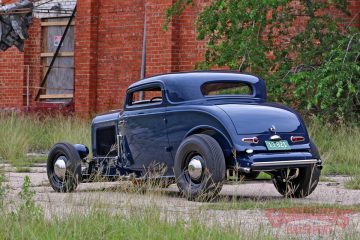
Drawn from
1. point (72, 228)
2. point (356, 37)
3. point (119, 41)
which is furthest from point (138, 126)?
point (119, 41)

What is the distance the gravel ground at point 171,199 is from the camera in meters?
7.91

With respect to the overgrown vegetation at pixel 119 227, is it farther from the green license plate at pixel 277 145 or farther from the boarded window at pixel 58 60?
the boarded window at pixel 58 60

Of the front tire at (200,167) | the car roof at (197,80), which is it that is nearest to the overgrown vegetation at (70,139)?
the car roof at (197,80)

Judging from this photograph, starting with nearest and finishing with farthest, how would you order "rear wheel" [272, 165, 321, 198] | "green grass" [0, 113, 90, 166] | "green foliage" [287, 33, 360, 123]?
"rear wheel" [272, 165, 321, 198] < "green foliage" [287, 33, 360, 123] < "green grass" [0, 113, 90, 166]

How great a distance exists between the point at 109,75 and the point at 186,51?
282cm

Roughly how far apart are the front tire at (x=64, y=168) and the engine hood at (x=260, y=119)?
2098mm

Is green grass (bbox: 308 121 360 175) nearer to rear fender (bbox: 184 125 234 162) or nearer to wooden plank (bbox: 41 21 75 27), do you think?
rear fender (bbox: 184 125 234 162)

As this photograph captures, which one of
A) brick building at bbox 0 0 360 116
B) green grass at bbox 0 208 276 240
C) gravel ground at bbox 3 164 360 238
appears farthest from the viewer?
brick building at bbox 0 0 360 116

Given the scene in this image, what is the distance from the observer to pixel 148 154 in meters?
11.6

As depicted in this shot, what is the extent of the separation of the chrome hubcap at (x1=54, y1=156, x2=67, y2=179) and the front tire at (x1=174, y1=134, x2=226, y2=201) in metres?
1.88

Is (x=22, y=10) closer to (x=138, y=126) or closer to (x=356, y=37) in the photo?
(x=356, y=37)

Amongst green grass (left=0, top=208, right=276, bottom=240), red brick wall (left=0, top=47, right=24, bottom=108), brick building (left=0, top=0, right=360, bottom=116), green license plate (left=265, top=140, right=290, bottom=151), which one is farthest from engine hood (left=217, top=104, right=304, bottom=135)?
red brick wall (left=0, top=47, right=24, bottom=108)

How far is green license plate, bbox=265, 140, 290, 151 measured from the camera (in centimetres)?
1058

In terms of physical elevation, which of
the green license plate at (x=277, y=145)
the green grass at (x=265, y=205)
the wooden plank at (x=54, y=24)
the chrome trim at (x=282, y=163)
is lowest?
the green grass at (x=265, y=205)
